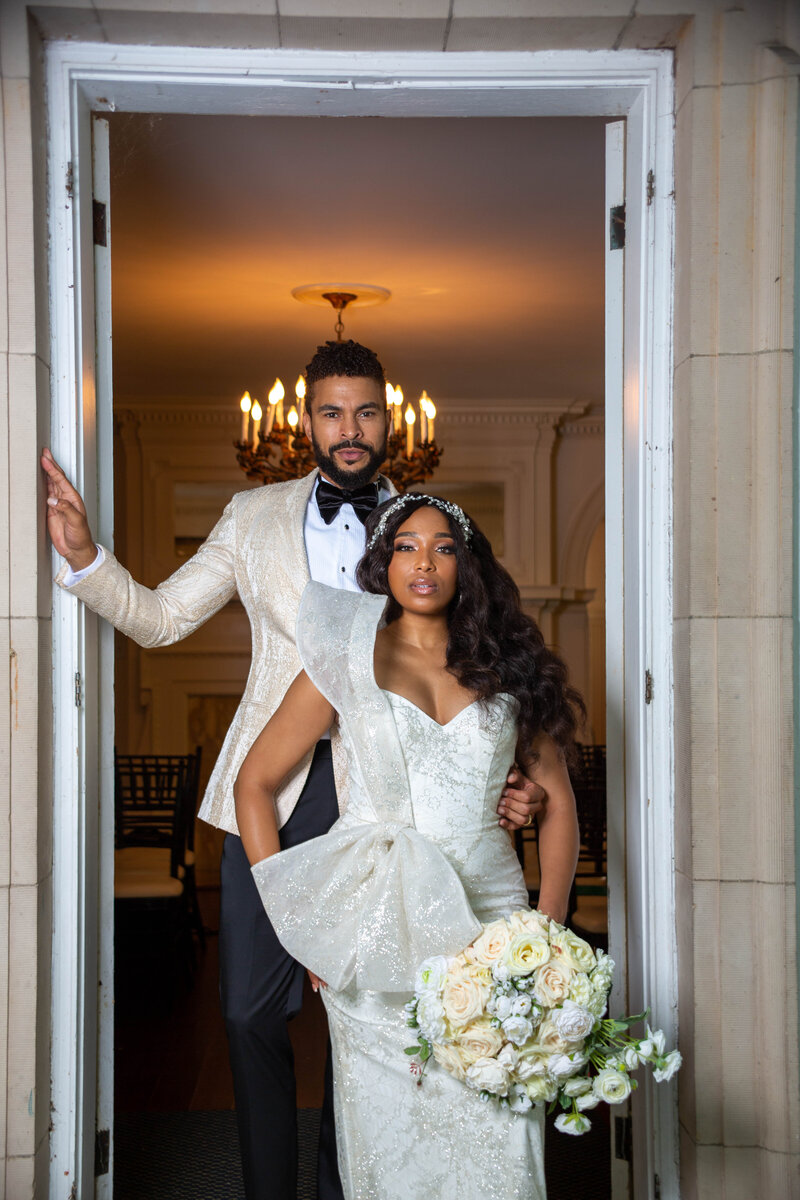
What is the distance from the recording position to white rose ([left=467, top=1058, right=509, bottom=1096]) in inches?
76.8

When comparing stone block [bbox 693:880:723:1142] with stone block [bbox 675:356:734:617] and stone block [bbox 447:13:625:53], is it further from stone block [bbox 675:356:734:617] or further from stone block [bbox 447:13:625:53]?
stone block [bbox 447:13:625:53]

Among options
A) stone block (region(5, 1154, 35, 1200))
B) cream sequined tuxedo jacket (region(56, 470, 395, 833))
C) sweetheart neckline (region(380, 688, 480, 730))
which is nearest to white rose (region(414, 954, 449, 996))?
sweetheart neckline (region(380, 688, 480, 730))

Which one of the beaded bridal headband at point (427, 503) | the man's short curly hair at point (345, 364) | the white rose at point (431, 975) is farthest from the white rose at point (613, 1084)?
the man's short curly hair at point (345, 364)

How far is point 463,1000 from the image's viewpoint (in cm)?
197

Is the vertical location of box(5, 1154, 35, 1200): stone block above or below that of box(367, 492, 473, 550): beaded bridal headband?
below

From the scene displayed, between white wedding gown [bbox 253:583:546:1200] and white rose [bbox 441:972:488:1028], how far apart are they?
0.73 feet

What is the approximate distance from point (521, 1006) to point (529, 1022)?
0.03 metres

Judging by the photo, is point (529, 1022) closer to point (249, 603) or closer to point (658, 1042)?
point (658, 1042)

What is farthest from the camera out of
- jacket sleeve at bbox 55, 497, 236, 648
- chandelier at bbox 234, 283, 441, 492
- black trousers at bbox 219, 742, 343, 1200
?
chandelier at bbox 234, 283, 441, 492

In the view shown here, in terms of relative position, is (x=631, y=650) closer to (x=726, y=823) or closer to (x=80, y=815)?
(x=726, y=823)

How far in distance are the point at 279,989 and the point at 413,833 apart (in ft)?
2.31

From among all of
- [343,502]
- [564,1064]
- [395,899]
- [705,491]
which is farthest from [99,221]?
[564,1064]

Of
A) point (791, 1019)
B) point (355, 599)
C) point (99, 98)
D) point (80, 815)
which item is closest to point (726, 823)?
point (791, 1019)

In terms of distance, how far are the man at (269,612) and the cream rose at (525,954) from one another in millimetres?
535
